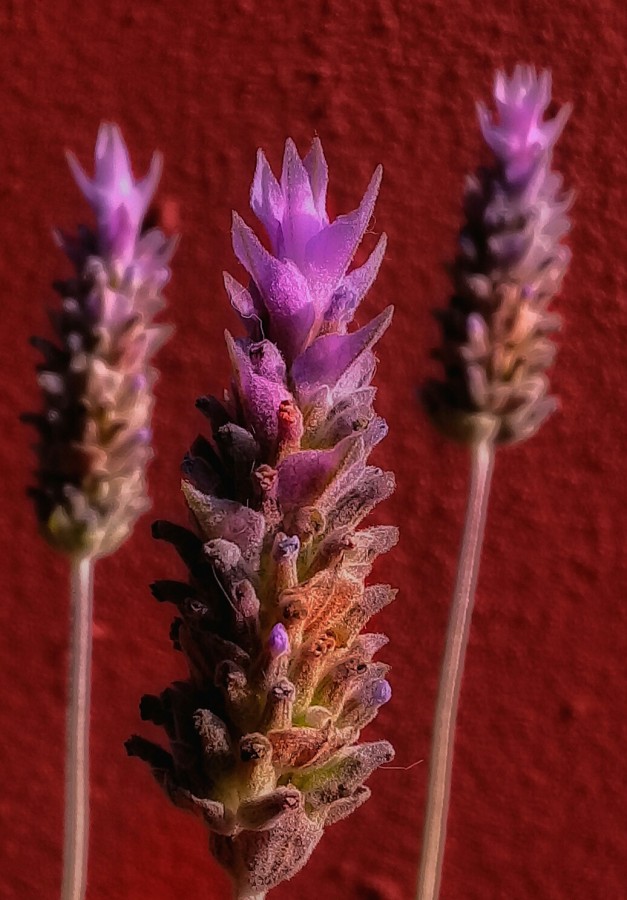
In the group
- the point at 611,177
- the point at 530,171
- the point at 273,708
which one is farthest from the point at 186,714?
the point at 611,177

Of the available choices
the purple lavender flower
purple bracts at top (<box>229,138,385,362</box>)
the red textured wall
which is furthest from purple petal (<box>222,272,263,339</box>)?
the red textured wall

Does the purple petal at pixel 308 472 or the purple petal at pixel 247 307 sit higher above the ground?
the purple petal at pixel 247 307

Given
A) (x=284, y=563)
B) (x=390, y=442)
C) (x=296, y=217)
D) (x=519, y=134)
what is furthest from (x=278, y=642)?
(x=390, y=442)

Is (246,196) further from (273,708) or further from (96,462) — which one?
(273,708)

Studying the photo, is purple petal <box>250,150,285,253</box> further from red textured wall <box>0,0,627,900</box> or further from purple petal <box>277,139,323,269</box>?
red textured wall <box>0,0,627,900</box>

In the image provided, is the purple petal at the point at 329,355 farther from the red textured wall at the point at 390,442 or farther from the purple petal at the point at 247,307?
the red textured wall at the point at 390,442

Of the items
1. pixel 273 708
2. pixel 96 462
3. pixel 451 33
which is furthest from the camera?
pixel 451 33

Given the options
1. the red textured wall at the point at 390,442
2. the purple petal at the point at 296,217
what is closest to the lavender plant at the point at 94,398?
the purple petal at the point at 296,217
